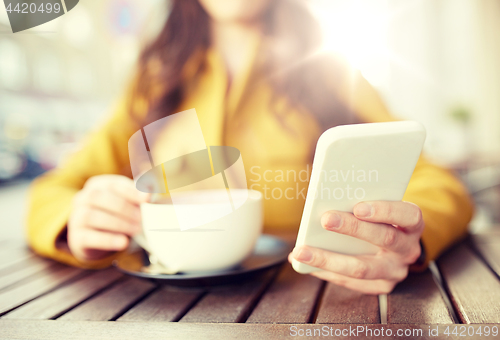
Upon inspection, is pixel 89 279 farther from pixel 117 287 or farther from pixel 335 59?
pixel 335 59

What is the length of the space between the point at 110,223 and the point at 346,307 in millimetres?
257

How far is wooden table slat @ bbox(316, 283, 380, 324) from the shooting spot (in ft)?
0.88

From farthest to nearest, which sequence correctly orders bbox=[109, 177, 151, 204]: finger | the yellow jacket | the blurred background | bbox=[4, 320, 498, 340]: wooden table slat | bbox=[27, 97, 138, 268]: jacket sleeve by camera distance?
the blurred background, the yellow jacket, bbox=[27, 97, 138, 268]: jacket sleeve, bbox=[109, 177, 151, 204]: finger, bbox=[4, 320, 498, 340]: wooden table slat

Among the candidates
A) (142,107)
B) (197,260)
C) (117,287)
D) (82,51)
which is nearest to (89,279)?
(117,287)

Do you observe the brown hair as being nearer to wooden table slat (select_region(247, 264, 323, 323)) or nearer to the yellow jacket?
the yellow jacket

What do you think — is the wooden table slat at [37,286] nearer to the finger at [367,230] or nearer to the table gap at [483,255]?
the finger at [367,230]

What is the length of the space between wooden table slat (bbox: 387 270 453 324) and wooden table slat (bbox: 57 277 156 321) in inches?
8.6

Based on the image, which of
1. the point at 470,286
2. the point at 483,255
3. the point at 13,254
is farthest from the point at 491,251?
the point at 13,254

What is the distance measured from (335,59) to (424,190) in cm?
43

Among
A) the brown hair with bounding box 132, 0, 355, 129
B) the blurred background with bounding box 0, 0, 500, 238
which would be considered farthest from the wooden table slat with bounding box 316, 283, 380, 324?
the blurred background with bounding box 0, 0, 500, 238

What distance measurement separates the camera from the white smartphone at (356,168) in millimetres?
246

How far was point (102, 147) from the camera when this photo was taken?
76 cm

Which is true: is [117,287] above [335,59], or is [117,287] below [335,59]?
below

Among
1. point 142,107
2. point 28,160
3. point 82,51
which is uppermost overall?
point 82,51
